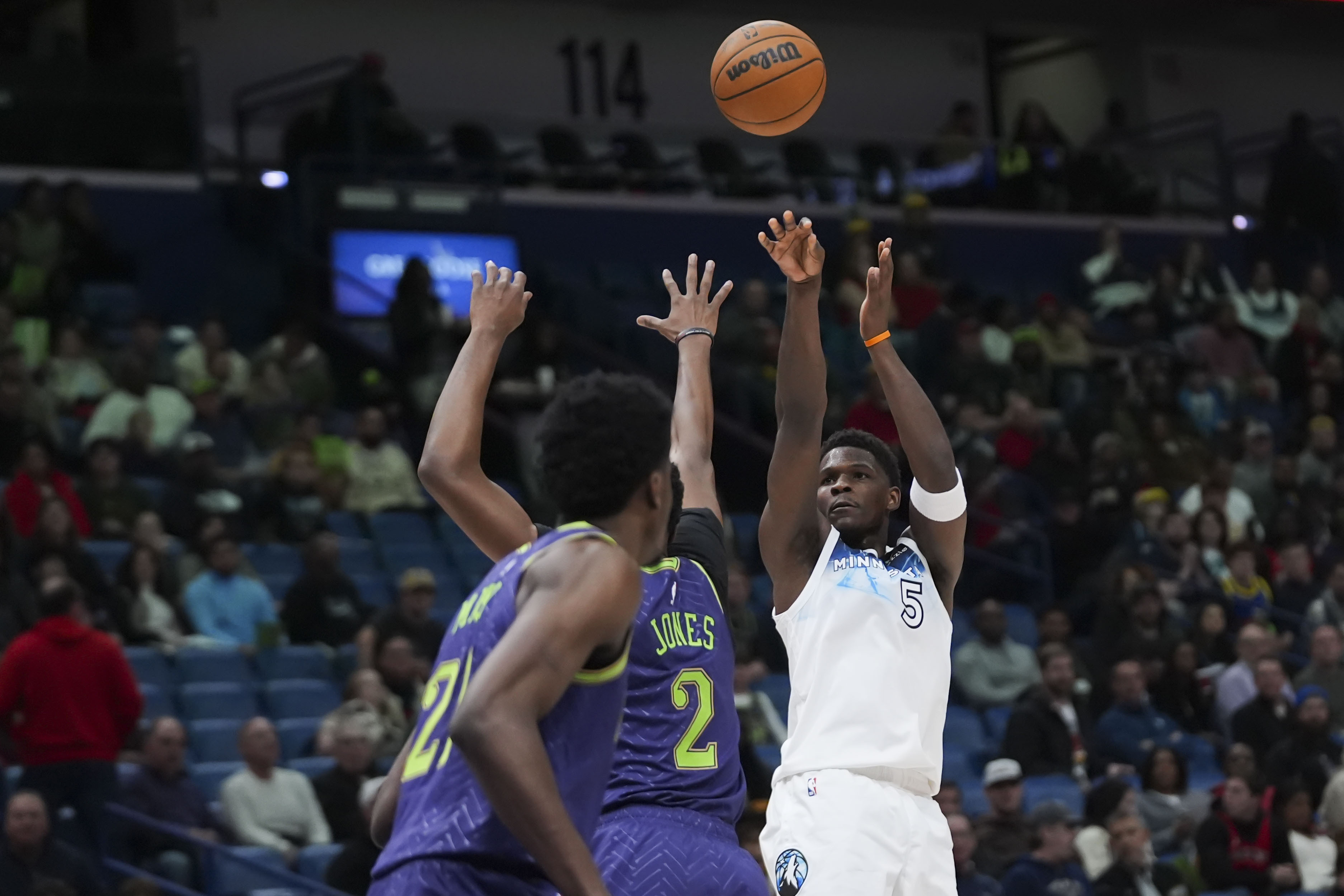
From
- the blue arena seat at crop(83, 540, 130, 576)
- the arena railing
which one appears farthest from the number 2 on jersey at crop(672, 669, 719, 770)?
the blue arena seat at crop(83, 540, 130, 576)

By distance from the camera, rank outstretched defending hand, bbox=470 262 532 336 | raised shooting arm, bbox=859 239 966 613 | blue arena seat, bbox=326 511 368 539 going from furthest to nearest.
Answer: blue arena seat, bbox=326 511 368 539 → raised shooting arm, bbox=859 239 966 613 → outstretched defending hand, bbox=470 262 532 336

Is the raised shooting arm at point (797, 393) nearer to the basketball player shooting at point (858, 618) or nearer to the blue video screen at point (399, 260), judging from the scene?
the basketball player shooting at point (858, 618)

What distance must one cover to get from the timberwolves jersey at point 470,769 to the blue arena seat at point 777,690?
26.0 feet

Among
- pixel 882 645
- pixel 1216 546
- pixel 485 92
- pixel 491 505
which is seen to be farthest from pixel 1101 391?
pixel 491 505

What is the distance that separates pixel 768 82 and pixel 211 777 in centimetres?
477

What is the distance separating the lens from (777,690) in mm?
11641

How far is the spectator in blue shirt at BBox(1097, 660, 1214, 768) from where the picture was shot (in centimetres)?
1160

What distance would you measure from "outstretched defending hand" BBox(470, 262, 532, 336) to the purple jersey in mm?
721

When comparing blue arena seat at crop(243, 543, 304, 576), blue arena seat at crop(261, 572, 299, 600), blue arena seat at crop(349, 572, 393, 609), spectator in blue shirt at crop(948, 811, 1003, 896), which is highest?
blue arena seat at crop(243, 543, 304, 576)

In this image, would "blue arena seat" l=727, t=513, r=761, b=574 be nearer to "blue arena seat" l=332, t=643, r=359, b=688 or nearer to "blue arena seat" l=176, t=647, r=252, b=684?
"blue arena seat" l=332, t=643, r=359, b=688

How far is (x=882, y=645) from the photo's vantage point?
17.6ft

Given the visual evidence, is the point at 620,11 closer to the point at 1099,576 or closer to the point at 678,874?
the point at 1099,576

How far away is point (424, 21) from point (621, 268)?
3.90 meters

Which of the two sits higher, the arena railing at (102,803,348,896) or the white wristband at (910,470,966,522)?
the white wristband at (910,470,966,522)
